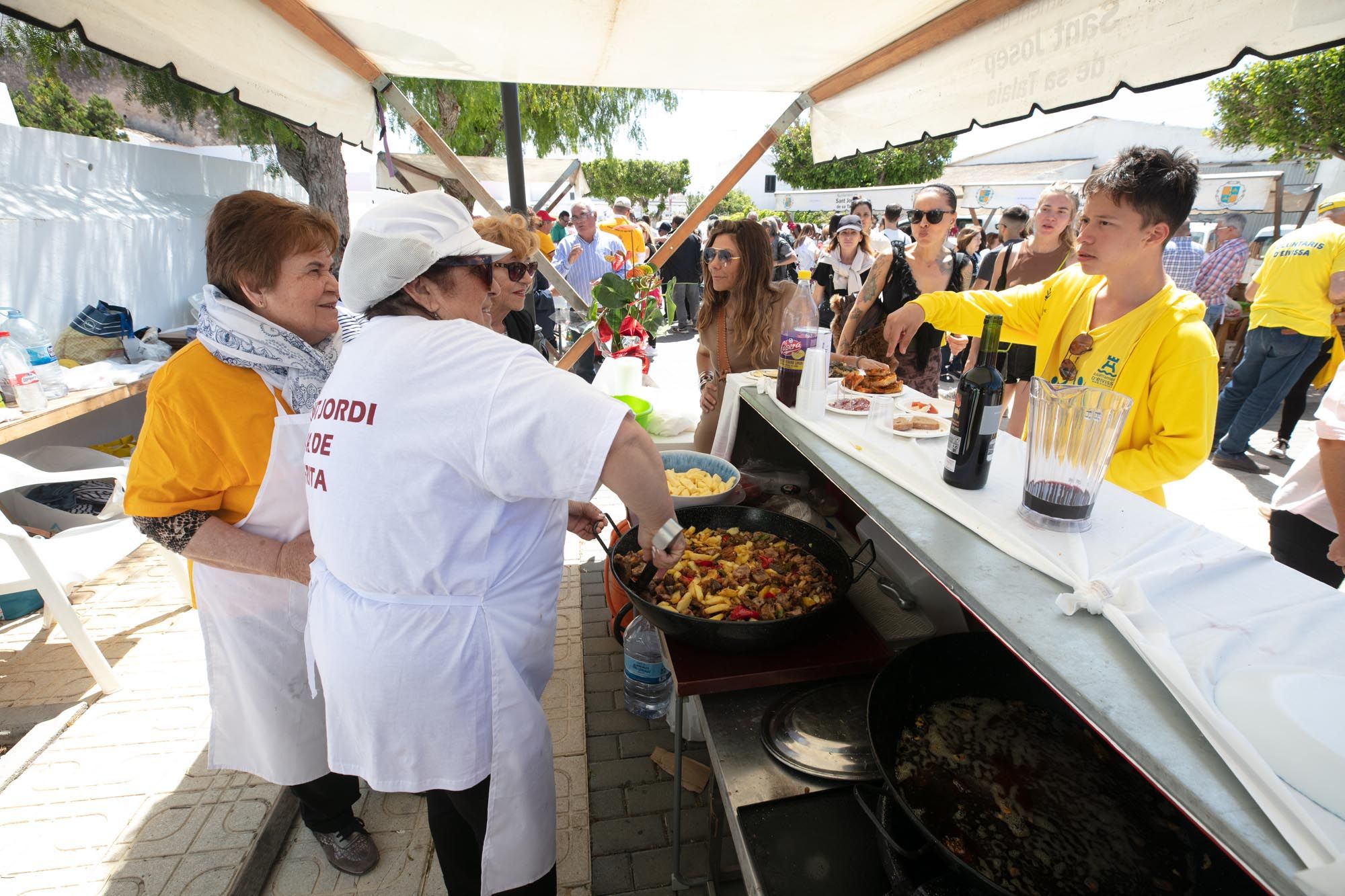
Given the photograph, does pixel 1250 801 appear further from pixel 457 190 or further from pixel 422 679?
pixel 457 190

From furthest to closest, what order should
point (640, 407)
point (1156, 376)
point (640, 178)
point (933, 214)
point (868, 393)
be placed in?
point (640, 178) → point (933, 214) → point (640, 407) → point (868, 393) → point (1156, 376)

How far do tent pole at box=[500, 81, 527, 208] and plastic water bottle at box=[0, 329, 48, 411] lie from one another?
3.29 metres

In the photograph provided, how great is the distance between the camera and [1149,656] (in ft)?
2.95

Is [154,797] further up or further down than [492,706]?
further down

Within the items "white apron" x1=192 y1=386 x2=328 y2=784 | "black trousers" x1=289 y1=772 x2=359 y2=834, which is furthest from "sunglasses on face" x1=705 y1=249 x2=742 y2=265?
"black trousers" x1=289 y1=772 x2=359 y2=834

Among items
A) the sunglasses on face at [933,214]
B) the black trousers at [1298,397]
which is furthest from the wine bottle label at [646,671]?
the black trousers at [1298,397]

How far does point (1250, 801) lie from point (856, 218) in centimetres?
813

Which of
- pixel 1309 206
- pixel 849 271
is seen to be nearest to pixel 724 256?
pixel 849 271

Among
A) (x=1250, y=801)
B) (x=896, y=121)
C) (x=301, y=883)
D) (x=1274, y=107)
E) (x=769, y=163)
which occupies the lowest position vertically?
(x=301, y=883)

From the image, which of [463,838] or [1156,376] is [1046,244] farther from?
[463,838]

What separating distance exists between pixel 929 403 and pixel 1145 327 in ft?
2.27

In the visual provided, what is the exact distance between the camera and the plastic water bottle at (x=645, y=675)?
2.90 m

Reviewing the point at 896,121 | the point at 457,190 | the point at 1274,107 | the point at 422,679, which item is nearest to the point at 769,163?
the point at 1274,107

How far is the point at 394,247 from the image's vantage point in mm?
1427
